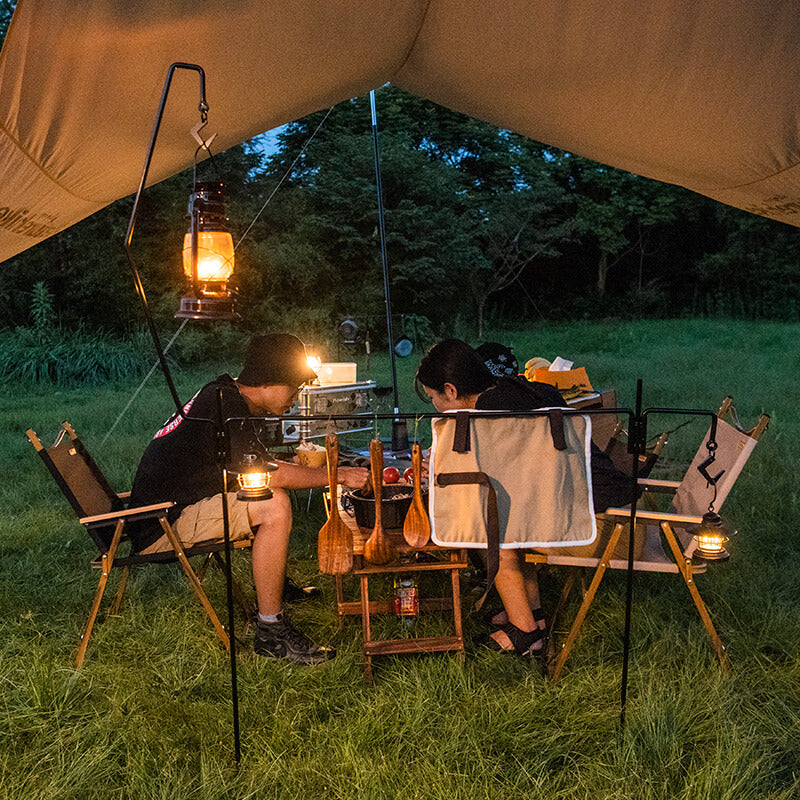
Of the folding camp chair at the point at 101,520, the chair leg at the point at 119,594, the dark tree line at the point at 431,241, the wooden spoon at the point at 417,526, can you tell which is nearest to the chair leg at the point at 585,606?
the wooden spoon at the point at 417,526

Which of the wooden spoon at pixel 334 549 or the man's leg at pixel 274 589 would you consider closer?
the wooden spoon at pixel 334 549

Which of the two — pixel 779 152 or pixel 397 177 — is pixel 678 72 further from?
pixel 397 177

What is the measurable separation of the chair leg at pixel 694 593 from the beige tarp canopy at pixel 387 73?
138 centimetres

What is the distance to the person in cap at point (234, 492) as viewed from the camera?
291 centimetres

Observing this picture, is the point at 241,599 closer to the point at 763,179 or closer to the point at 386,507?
the point at 386,507

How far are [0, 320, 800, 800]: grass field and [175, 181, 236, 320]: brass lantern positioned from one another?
4.21ft

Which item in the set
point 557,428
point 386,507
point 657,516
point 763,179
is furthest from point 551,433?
point 763,179

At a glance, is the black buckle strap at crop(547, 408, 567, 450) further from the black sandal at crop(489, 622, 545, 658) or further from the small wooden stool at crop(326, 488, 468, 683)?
the black sandal at crop(489, 622, 545, 658)

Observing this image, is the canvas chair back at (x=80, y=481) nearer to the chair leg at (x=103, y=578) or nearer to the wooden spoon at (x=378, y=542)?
the chair leg at (x=103, y=578)

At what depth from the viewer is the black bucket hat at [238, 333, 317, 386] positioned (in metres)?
3.06

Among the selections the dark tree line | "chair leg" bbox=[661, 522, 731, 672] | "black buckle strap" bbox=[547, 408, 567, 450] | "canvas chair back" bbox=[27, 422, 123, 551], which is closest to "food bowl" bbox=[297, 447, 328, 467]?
"canvas chair back" bbox=[27, 422, 123, 551]

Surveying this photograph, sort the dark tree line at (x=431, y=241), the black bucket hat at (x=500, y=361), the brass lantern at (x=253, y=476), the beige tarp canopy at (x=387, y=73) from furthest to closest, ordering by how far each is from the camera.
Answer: the dark tree line at (x=431, y=241) < the black bucket hat at (x=500, y=361) < the beige tarp canopy at (x=387, y=73) < the brass lantern at (x=253, y=476)

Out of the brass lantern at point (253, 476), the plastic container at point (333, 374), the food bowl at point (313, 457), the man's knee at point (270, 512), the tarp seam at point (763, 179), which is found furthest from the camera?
the plastic container at point (333, 374)

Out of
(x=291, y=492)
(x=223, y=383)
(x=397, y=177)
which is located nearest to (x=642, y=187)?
(x=397, y=177)
